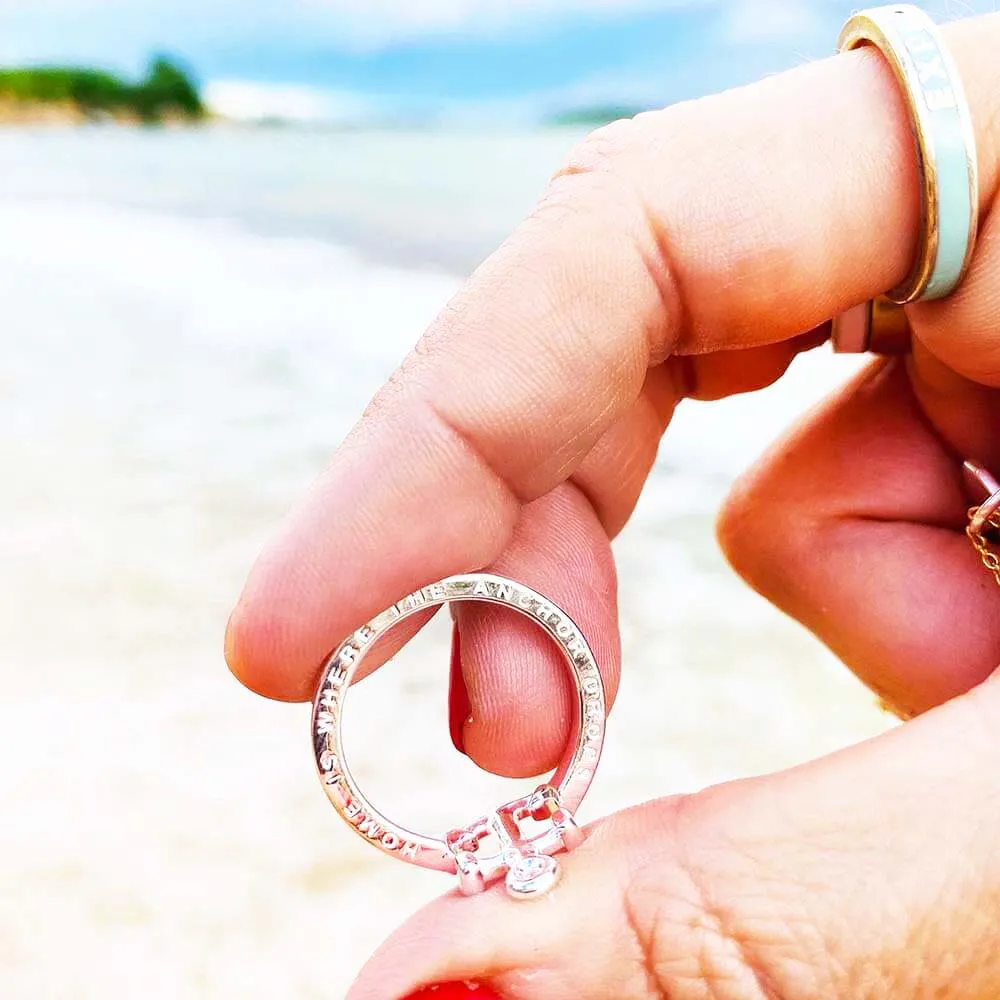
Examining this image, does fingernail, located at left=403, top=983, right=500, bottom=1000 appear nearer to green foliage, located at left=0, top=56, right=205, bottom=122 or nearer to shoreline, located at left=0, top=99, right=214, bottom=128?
shoreline, located at left=0, top=99, right=214, bottom=128

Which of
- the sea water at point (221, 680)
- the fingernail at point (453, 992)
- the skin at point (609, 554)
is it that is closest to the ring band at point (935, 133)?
the skin at point (609, 554)

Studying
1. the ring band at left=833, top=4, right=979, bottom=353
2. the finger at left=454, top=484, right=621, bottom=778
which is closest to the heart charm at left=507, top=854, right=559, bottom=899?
the finger at left=454, top=484, right=621, bottom=778

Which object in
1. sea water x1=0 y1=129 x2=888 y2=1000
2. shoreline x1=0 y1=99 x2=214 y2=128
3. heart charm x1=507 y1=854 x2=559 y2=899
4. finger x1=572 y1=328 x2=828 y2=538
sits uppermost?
finger x1=572 y1=328 x2=828 y2=538

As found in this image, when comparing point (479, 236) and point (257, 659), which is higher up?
point (257, 659)

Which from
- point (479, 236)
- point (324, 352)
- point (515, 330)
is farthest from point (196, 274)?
point (515, 330)

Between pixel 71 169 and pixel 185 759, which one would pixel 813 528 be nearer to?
pixel 185 759

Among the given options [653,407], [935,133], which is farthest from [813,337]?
[935,133]
